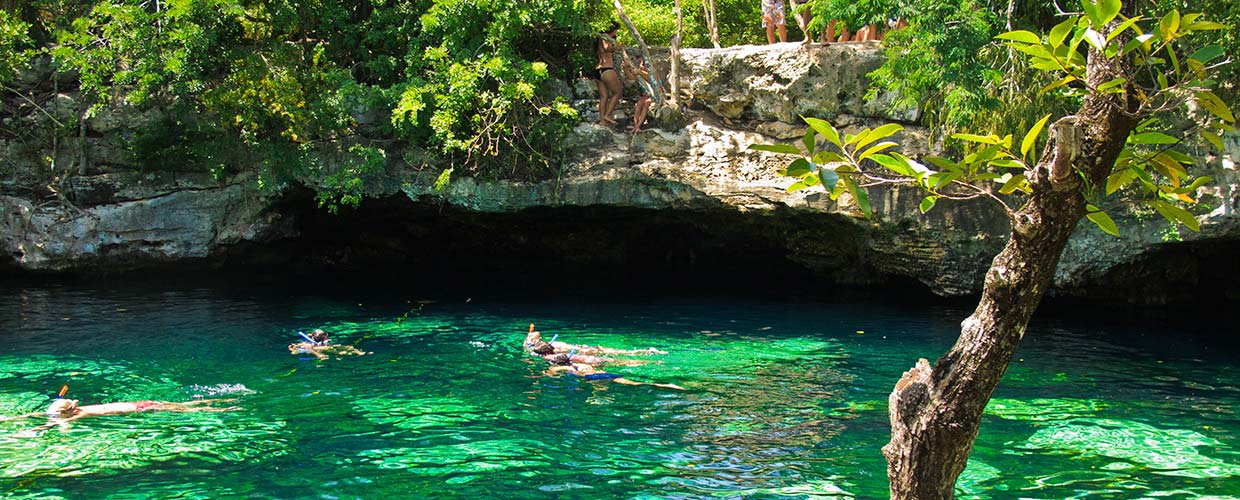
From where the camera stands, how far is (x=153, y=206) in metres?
16.8

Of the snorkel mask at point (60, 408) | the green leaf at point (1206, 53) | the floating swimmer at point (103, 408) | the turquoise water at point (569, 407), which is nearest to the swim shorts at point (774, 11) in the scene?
the turquoise water at point (569, 407)

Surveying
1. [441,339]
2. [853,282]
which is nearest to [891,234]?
[853,282]

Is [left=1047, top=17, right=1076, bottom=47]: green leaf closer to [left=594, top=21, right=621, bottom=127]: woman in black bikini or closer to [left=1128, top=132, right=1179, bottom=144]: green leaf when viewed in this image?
[left=1128, top=132, right=1179, bottom=144]: green leaf

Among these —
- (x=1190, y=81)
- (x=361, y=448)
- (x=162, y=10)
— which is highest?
(x=162, y=10)

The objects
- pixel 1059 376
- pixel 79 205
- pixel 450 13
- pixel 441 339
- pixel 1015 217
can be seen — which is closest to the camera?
pixel 1015 217

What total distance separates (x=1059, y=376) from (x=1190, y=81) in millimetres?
9639

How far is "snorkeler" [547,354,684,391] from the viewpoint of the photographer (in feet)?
35.0

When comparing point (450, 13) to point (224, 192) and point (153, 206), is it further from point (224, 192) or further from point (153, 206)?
point (153, 206)

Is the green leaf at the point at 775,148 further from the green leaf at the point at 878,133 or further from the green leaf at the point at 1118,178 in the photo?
the green leaf at the point at 1118,178

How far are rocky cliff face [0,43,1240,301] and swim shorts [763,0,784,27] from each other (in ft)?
4.21

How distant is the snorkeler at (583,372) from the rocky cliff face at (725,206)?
197 inches

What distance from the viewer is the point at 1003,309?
346 centimetres

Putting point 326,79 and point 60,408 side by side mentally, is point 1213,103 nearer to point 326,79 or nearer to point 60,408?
point 60,408

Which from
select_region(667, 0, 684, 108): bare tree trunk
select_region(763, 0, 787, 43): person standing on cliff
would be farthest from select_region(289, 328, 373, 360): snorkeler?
select_region(763, 0, 787, 43): person standing on cliff
